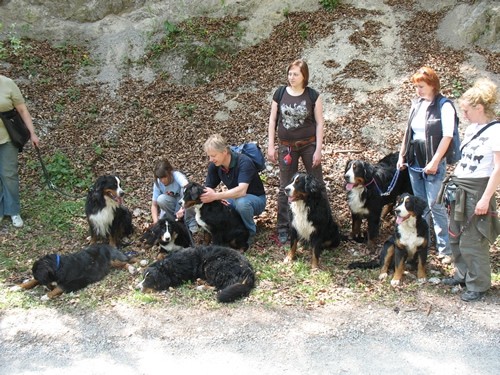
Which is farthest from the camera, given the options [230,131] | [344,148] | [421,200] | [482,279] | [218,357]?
[230,131]

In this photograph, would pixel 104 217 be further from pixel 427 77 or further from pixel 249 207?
pixel 427 77

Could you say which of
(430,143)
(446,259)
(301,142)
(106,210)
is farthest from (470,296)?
(106,210)

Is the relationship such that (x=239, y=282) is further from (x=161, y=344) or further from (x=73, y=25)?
(x=73, y=25)

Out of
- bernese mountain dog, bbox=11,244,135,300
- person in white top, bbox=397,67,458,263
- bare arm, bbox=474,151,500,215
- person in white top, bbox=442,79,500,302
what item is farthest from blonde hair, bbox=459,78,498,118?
bernese mountain dog, bbox=11,244,135,300

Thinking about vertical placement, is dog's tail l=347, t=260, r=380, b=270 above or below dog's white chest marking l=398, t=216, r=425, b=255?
below

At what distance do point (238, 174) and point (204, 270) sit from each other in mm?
1367

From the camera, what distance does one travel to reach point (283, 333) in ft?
15.3

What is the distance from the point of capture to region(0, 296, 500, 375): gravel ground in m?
4.16

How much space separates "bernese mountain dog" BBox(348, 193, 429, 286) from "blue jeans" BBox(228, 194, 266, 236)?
5.90 feet

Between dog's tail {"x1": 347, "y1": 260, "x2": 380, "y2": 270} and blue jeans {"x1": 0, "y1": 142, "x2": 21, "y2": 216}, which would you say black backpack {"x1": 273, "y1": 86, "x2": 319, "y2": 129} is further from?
blue jeans {"x1": 0, "y1": 142, "x2": 21, "y2": 216}

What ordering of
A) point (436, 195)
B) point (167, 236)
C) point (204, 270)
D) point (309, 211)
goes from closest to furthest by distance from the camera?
1. point (436, 195)
2. point (204, 270)
3. point (309, 211)
4. point (167, 236)

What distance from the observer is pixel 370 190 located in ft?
21.1

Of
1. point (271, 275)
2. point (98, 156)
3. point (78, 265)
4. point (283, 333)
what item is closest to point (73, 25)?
point (98, 156)

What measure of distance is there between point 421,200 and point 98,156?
18.9 feet
